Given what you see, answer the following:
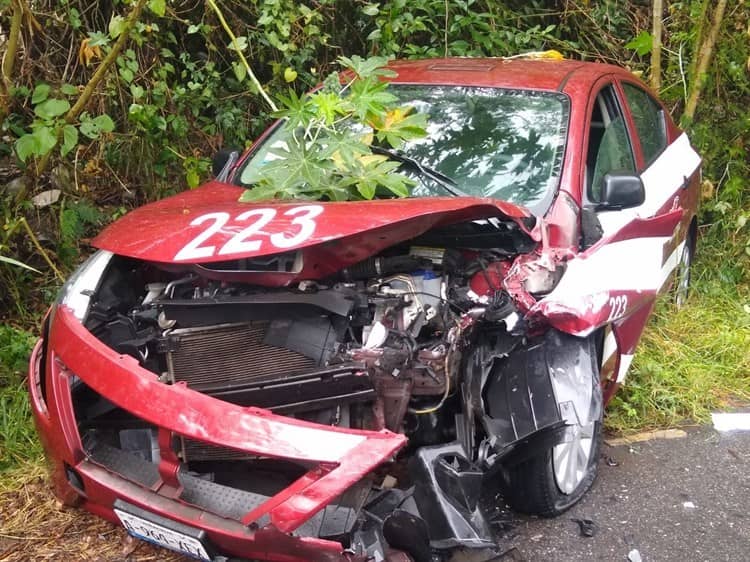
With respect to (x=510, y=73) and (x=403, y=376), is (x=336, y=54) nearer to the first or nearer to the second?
(x=510, y=73)

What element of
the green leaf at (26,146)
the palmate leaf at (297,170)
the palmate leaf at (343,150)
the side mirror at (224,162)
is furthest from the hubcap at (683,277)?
the green leaf at (26,146)

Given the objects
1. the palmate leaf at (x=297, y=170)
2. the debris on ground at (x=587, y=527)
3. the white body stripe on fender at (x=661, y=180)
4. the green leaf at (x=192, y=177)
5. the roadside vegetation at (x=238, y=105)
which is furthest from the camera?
the green leaf at (x=192, y=177)

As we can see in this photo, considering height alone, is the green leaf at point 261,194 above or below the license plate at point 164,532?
above

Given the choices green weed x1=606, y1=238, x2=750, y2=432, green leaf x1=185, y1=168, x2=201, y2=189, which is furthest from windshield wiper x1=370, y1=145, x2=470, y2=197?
green leaf x1=185, y1=168, x2=201, y2=189

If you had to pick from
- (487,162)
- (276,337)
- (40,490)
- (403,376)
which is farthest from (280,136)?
(40,490)

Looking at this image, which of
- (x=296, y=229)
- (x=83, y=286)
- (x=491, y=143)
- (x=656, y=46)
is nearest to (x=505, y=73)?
(x=491, y=143)

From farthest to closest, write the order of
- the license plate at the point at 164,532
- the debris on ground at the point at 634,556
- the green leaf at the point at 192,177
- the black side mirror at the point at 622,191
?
the green leaf at the point at 192,177
the black side mirror at the point at 622,191
the debris on ground at the point at 634,556
the license plate at the point at 164,532

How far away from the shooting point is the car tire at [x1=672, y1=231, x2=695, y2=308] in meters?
4.45

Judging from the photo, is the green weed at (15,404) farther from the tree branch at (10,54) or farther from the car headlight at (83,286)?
the tree branch at (10,54)

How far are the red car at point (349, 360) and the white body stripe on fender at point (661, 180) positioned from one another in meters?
0.09

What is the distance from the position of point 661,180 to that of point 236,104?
124 inches

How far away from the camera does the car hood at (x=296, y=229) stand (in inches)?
90.4

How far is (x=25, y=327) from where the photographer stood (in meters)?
4.11

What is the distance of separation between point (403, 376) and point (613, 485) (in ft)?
3.98
